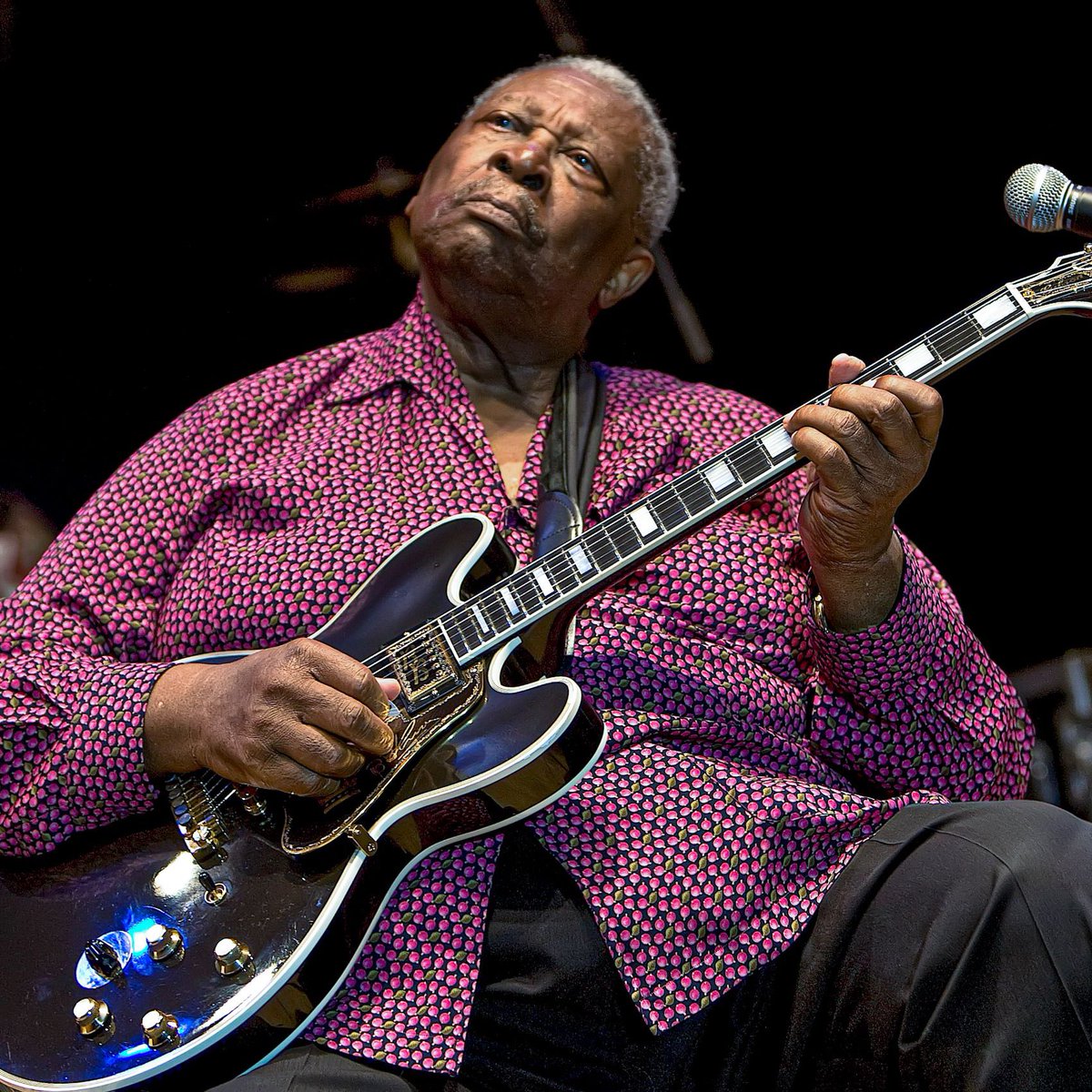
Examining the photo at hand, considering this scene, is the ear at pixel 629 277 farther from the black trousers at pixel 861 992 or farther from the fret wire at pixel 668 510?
the black trousers at pixel 861 992

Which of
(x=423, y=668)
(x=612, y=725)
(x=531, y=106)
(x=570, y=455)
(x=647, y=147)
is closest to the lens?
(x=423, y=668)

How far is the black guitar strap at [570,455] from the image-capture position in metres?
1.65

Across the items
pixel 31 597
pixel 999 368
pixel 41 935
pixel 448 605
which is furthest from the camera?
pixel 999 368

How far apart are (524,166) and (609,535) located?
726mm

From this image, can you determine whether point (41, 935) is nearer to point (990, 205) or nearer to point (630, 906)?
point (630, 906)

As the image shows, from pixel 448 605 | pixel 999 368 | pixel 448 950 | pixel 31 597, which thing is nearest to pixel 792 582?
pixel 448 605

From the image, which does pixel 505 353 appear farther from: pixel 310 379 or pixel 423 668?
pixel 423 668

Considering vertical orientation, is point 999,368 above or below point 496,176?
below

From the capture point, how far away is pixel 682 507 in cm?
146

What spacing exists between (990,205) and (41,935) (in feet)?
6.53

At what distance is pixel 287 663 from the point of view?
1312 mm

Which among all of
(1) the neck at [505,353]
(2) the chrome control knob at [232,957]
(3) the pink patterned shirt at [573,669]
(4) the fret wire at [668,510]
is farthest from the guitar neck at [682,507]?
(1) the neck at [505,353]

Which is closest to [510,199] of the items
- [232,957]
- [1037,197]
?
[1037,197]

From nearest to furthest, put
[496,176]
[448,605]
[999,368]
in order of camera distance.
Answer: [448,605] < [496,176] < [999,368]
